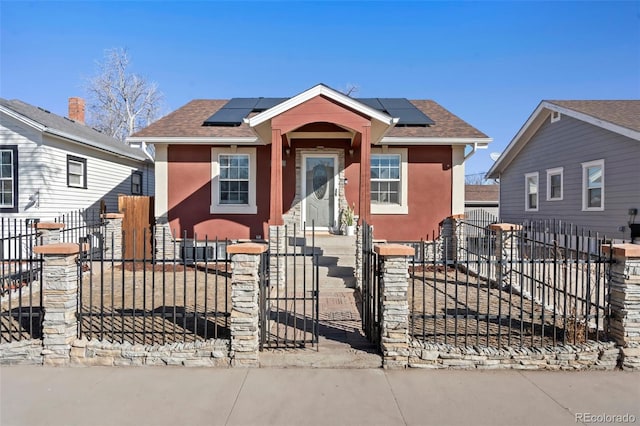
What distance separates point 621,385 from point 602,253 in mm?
1414

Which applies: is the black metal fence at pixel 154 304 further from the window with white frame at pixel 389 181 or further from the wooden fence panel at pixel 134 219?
the window with white frame at pixel 389 181

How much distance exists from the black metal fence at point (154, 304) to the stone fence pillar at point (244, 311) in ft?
0.47

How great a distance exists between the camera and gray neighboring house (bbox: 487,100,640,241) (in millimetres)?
10188

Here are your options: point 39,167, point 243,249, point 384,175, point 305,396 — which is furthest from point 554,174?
point 39,167

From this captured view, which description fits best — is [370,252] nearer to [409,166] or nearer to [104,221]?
[409,166]

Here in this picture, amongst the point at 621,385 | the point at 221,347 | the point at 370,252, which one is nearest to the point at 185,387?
the point at 221,347

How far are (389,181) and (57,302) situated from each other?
8.22 m

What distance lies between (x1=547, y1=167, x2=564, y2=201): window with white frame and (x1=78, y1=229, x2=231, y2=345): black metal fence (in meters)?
12.3

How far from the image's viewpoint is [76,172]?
11664 millimetres

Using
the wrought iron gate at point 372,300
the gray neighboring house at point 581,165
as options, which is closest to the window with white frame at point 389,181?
the wrought iron gate at point 372,300

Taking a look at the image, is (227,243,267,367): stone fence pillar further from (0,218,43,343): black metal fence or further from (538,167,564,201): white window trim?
(538,167,564,201): white window trim

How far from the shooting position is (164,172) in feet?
33.1

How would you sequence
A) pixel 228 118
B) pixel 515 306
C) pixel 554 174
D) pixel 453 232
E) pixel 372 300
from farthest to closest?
pixel 554 174, pixel 228 118, pixel 453 232, pixel 515 306, pixel 372 300

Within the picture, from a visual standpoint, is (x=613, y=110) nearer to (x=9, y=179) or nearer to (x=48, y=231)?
(x=48, y=231)
